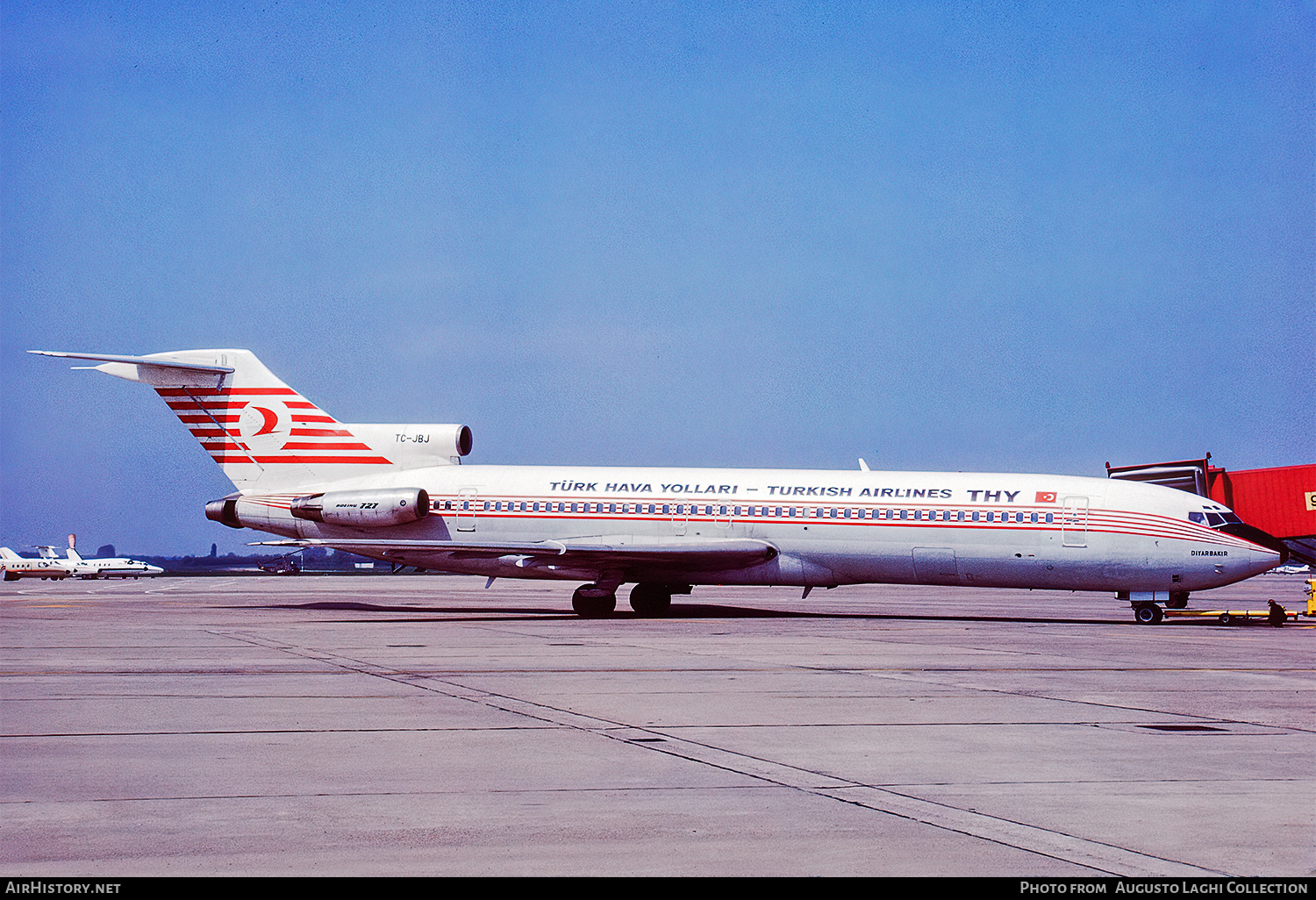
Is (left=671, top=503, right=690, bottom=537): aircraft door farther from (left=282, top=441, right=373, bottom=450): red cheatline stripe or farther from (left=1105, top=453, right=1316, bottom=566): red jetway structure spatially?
(left=1105, top=453, right=1316, bottom=566): red jetway structure

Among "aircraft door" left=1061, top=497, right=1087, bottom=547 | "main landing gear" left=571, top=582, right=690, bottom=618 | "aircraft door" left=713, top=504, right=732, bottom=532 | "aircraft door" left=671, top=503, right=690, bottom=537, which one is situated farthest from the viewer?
"aircraft door" left=671, top=503, right=690, bottom=537

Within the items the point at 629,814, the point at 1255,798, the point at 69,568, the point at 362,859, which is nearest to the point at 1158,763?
the point at 1255,798

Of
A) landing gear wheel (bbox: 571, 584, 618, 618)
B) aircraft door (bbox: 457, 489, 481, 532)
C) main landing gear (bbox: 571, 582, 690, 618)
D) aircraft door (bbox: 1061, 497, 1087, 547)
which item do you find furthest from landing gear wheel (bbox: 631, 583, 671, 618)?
aircraft door (bbox: 1061, 497, 1087, 547)

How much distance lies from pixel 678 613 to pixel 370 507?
817cm

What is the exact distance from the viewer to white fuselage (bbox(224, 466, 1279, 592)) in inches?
1072

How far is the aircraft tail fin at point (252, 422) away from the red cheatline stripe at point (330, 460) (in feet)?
0.08

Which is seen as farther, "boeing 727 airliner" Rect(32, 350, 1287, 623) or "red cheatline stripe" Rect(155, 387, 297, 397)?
"red cheatline stripe" Rect(155, 387, 297, 397)

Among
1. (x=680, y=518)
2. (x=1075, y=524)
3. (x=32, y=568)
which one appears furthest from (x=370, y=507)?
(x=32, y=568)

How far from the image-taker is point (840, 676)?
51.1 feet

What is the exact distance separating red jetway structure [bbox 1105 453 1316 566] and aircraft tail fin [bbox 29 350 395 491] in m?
23.0

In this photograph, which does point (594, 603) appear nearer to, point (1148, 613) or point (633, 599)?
point (633, 599)

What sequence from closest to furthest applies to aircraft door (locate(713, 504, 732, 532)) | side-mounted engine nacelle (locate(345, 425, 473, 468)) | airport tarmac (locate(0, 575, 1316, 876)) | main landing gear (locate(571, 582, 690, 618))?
airport tarmac (locate(0, 575, 1316, 876)) < aircraft door (locate(713, 504, 732, 532)) < main landing gear (locate(571, 582, 690, 618)) < side-mounted engine nacelle (locate(345, 425, 473, 468))

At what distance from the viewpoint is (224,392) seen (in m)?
35.3
